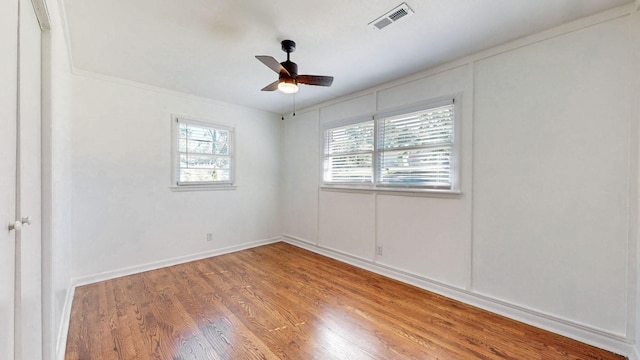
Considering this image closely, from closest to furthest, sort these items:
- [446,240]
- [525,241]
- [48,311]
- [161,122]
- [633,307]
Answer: [48,311]
[633,307]
[525,241]
[446,240]
[161,122]

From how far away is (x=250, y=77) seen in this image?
3.22 meters

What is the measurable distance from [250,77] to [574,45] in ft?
10.2

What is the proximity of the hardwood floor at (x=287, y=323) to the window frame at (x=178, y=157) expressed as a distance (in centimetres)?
124

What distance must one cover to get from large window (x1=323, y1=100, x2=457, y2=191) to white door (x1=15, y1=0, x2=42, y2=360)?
3.08 m

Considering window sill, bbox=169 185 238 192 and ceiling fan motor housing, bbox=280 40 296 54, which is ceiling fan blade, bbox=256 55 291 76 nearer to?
ceiling fan motor housing, bbox=280 40 296 54

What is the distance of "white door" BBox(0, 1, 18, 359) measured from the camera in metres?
0.87

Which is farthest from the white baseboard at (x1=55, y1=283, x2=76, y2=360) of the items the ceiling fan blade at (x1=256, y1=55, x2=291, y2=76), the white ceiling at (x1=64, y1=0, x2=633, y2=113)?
the ceiling fan blade at (x1=256, y1=55, x2=291, y2=76)

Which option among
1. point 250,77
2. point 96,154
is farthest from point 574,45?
point 96,154

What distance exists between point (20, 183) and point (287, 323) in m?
1.97

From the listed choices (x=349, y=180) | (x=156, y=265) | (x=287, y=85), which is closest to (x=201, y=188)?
(x=156, y=265)

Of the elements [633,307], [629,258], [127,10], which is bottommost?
[633,307]

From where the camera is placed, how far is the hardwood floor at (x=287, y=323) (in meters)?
1.93

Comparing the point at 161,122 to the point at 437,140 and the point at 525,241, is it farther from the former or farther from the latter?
the point at 525,241

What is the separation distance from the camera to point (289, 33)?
89.0 inches
